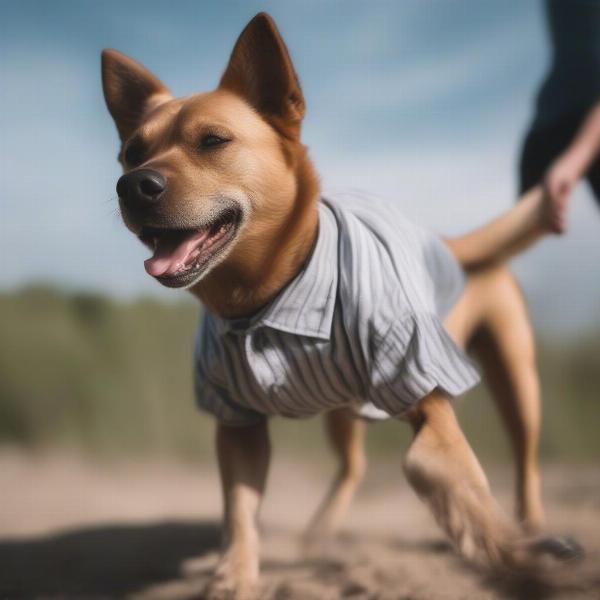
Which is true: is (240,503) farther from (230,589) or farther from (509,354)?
(509,354)

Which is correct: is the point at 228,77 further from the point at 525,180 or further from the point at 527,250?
the point at 525,180

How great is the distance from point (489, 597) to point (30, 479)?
10.1ft

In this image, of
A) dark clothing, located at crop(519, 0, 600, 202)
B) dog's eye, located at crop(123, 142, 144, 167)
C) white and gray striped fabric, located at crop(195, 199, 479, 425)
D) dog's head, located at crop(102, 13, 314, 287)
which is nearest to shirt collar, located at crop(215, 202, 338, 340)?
white and gray striped fabric, located at crop(195, 199, 479, 425)

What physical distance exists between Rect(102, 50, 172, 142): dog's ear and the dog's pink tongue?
59 centimetres

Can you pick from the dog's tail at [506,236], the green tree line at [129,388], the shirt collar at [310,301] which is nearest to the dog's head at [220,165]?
the shirt collar at [310,301]

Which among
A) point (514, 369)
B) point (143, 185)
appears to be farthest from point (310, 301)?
point (514, 369)

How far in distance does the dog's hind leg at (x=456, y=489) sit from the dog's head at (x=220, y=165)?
691 millimetres

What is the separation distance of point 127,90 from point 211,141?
0.53m

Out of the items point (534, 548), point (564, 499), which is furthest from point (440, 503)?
point (564, 499)

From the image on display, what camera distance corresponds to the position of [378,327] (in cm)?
200

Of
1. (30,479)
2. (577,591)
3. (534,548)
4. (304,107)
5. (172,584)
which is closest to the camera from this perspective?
(534,548)

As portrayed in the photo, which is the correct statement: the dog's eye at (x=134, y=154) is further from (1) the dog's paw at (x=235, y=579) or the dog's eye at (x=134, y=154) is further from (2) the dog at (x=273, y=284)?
(1) the dog's paw at (x=235, y=579)

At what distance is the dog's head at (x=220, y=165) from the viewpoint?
76.6 inches

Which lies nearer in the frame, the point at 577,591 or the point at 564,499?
the point at 577,591
